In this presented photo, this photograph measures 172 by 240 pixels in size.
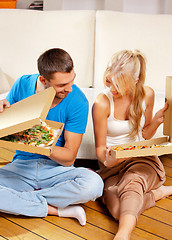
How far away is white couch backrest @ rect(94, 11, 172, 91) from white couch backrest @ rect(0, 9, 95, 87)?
167mm

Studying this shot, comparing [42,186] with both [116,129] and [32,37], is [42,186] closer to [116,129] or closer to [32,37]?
[116,129]

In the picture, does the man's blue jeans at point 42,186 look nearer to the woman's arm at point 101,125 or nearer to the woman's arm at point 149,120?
the woman's arm at point 101,125

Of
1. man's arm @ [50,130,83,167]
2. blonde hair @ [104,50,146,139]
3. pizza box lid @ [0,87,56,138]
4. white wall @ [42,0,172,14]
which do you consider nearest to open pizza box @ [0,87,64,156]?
pizza box lid @ [0,87,56,138]

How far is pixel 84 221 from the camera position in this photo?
171 cm

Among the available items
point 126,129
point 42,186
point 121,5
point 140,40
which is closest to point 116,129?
point 126,129

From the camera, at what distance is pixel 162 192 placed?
199cm

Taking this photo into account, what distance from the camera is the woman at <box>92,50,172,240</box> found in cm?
180

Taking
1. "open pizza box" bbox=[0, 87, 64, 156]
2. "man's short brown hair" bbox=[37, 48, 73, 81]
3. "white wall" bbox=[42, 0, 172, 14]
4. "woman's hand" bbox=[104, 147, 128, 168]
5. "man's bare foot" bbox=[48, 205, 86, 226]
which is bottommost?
"man's bare foot" bbox=[48, 205, 86, 226]

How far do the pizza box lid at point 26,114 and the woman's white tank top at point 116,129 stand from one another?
42cm

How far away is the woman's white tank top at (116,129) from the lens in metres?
1.95

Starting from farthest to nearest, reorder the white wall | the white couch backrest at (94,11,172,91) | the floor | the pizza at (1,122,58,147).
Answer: the white wall
the white couch backrest at (94,11,172,91)
the floor
the pizza at (1,122,58,147)

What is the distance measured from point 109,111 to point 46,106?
1.71ft

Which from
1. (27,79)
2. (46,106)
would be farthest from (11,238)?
(27,79)

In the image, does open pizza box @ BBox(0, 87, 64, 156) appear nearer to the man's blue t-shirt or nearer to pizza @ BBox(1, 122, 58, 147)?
pizza @ BBox(1, 122, 58, 147)
